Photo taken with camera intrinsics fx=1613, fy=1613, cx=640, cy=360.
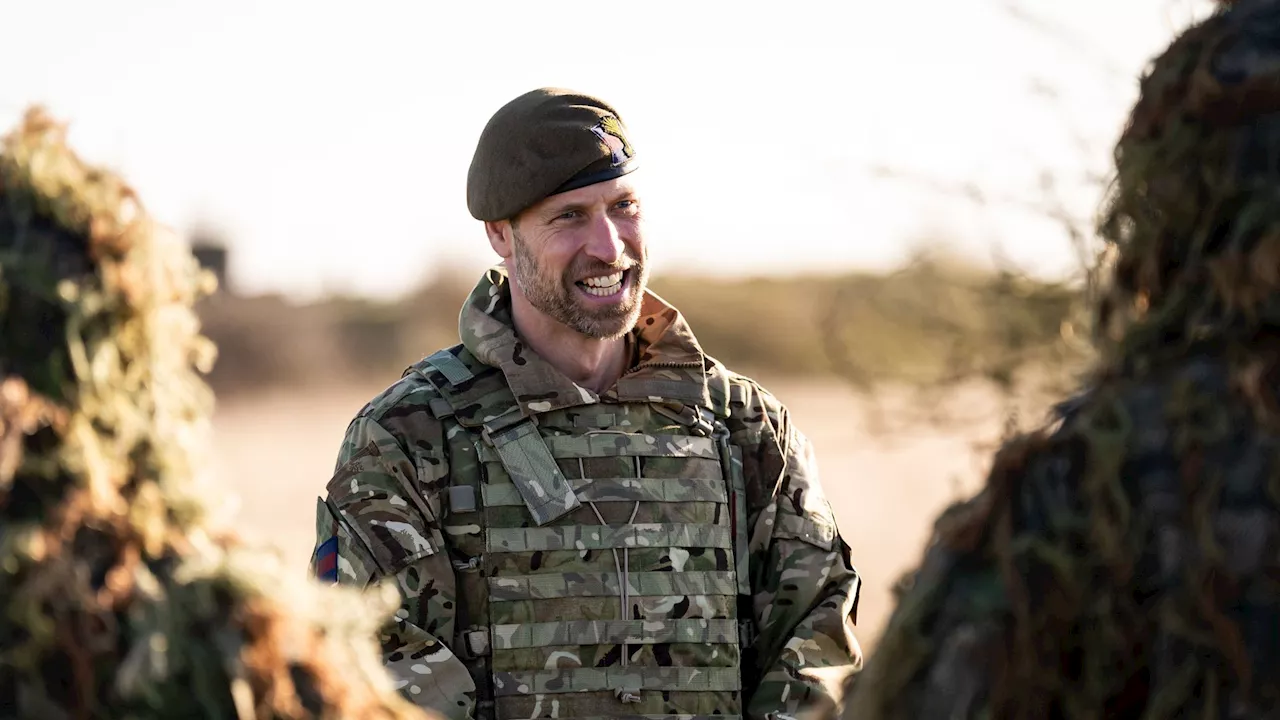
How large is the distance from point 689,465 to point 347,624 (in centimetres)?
259

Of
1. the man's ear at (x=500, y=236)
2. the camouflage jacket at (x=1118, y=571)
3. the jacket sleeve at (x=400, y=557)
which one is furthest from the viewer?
the man's ear at (x=500, y=236)

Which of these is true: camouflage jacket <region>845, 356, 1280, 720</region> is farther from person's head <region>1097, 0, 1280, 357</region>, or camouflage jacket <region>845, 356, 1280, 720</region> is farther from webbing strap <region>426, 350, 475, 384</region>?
webbing strap <region>426, 350, 475, 384</region>

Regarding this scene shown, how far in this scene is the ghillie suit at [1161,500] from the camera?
7.00 ft

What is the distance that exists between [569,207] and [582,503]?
0.91 m

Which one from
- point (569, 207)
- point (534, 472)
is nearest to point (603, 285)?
point (569, 207)

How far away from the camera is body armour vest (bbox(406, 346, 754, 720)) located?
439 cm

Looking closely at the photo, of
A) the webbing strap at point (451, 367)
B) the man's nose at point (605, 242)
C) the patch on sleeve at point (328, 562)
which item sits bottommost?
the patch on sleeve at point (328, 562)

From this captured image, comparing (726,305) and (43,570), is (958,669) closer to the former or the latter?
(43,570)

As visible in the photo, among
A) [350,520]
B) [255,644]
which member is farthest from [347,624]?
[350,520]

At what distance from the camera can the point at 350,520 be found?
14.3ft

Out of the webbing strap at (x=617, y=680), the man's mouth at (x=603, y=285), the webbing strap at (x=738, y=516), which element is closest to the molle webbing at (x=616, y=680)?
the webbing strap at (x=617, y=680)

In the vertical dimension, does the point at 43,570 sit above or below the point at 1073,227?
below

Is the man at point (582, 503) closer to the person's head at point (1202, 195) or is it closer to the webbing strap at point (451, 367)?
the webbing strap at point (451, 367)

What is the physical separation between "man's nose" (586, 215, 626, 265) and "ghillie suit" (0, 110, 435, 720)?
271cm
